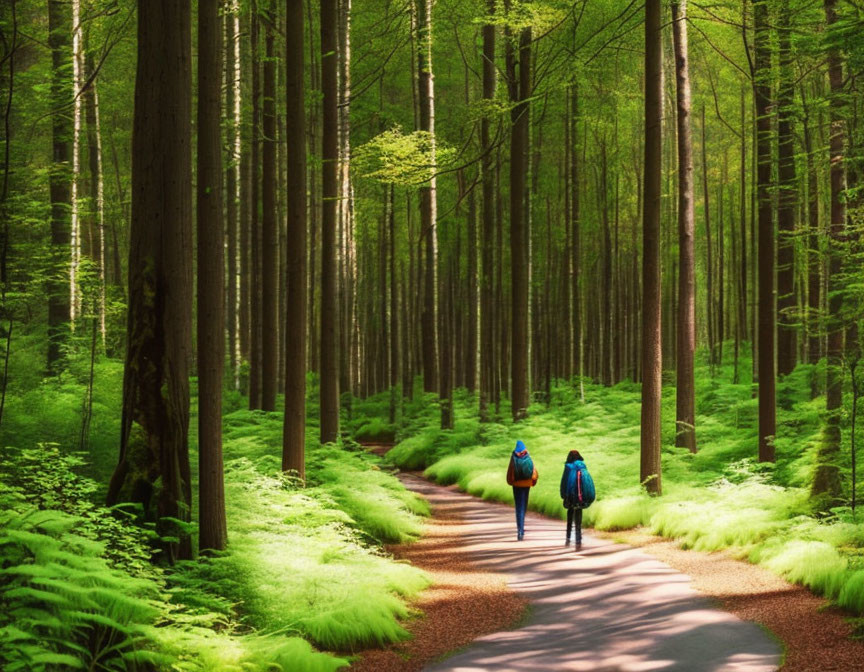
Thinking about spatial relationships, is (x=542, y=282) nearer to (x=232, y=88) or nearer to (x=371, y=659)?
(x=232, y=88)

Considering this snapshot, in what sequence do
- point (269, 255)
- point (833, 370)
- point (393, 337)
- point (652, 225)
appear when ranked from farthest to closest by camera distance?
point (393, 337) → point (269, 255) → point (652, 225) → point (833, 370)

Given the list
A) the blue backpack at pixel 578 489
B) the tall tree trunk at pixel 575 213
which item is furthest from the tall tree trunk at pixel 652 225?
the tall tree trunk at pixel 575 213

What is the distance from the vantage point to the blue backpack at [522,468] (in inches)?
553

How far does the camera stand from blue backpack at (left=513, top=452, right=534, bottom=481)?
14.1 m

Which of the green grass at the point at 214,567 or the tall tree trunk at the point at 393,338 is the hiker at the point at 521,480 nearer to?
the green grass at the point at 214,567

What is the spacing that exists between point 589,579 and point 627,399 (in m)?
16.6

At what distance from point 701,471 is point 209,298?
11.9 meters

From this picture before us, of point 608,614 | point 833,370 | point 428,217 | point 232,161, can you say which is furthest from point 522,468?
point 232,161

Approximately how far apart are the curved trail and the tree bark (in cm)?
503

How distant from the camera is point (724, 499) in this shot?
1342 centimetres

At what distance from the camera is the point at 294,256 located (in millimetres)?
12062

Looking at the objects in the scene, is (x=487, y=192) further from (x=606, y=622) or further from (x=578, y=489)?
(x=606, y=622)

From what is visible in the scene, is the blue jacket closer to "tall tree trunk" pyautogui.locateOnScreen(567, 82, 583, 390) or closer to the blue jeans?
the blue jeans

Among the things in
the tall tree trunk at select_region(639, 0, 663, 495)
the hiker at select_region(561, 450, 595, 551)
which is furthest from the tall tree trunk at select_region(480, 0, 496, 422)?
the hiker at select_region(561, 450, 595, 551)
